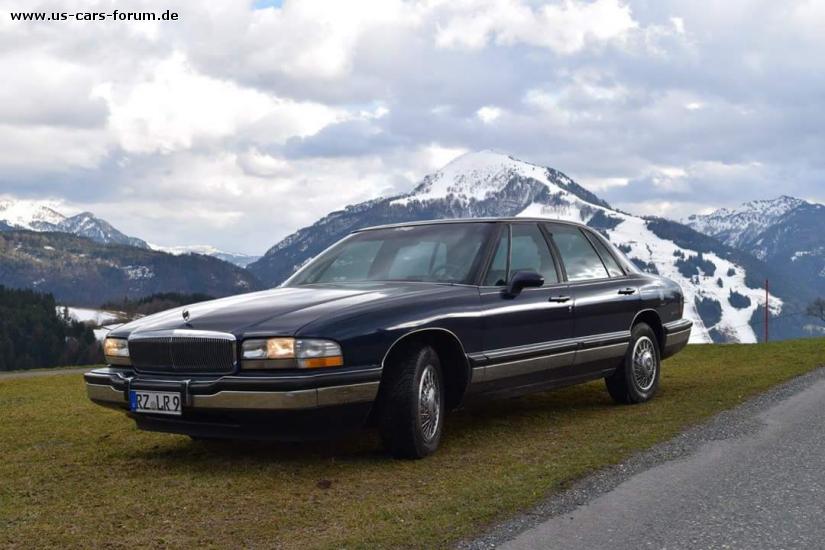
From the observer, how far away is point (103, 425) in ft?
24.1

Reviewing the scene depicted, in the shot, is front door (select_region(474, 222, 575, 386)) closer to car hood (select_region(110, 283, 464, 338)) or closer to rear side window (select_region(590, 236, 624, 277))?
car hood (select_region(110, 283, 464, 338))

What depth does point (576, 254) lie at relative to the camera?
7438 mm

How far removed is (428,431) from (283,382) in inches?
45.3

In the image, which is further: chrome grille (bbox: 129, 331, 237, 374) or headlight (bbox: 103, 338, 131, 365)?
headlight (bbox: 103, 338, 131, 365)

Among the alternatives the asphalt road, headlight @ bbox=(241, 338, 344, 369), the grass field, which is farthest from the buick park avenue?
the asphalt road

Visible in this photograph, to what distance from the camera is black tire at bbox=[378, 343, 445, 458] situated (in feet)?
17.1

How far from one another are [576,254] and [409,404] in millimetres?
2881

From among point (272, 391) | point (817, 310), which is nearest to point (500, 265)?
point (272, 391)

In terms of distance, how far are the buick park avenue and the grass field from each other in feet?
1.13

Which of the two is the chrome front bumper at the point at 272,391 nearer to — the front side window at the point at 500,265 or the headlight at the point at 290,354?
the headlight at the point at 290,354

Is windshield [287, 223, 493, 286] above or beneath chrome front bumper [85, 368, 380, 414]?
above

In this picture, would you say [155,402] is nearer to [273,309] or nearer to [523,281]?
[273,309]

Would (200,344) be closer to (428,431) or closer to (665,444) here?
(428,431)

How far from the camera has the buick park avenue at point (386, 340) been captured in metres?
4.95
